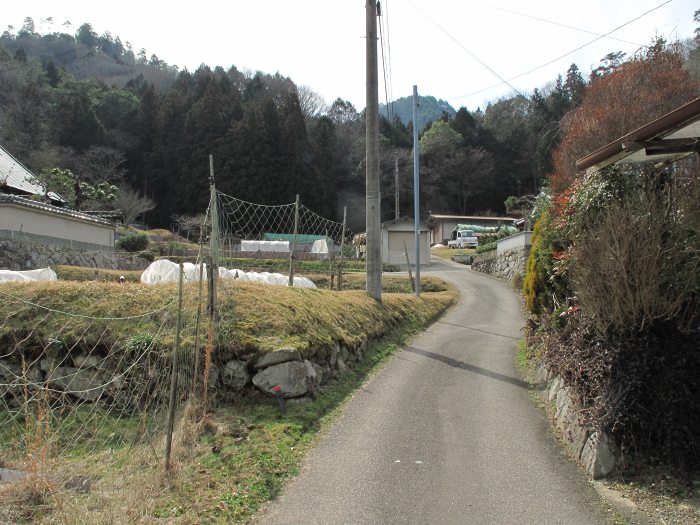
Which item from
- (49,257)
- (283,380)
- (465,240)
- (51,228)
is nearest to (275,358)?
(283,380)

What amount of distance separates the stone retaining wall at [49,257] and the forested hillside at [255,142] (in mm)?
19363

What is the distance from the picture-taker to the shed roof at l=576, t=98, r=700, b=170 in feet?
17.2

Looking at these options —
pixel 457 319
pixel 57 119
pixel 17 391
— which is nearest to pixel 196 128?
pixel 57 119

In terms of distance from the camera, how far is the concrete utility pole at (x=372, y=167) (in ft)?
41.4

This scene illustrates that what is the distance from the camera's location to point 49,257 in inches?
773

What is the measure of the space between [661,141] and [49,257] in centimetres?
1960

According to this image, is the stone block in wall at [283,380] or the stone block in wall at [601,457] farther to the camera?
the stone block in wall at [283,380]

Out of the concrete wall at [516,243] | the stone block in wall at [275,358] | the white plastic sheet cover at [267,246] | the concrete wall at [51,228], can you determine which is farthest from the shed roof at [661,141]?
the white plastic sheet cover at [267,246]

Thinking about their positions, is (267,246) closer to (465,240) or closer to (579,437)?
(465,240)

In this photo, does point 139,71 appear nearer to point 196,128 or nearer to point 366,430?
point 196,128

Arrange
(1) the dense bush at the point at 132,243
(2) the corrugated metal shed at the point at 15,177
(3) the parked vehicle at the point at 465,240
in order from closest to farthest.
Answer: (2) the corrugated metal shed at the point at 15,177, (1) the dense bush at the point at 132,243, (3) the parked vehicle at the point at 465,240

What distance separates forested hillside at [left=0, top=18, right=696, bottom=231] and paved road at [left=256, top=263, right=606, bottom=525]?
102 feet

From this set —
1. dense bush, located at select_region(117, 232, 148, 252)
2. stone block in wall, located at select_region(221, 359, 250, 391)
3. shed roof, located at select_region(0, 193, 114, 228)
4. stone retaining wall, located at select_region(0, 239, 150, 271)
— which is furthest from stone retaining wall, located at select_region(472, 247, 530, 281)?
dense bush, located at select_region(117, 232, 148, 252)

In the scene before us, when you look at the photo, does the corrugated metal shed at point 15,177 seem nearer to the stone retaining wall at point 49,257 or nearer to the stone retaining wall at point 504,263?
the stone retaining wall at point 49,257
